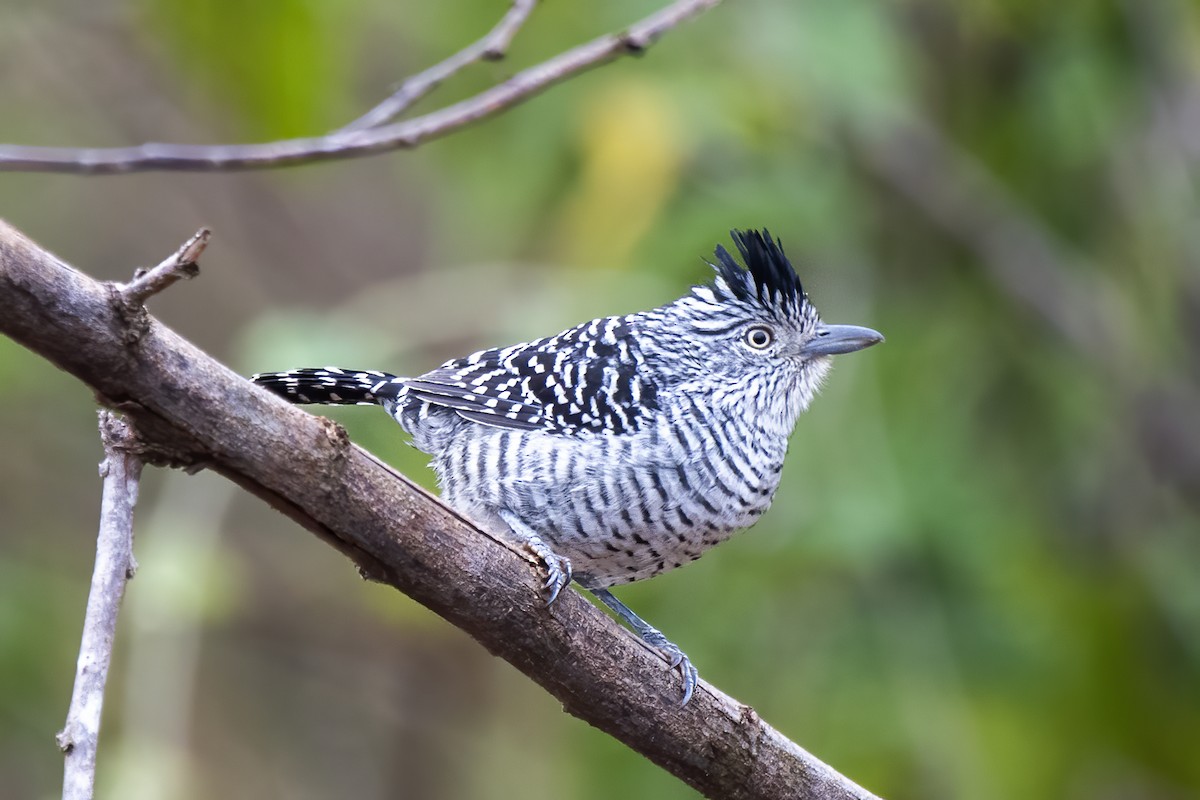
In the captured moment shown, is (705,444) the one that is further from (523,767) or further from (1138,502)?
(523,767)

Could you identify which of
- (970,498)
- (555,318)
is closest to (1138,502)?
(970,498)

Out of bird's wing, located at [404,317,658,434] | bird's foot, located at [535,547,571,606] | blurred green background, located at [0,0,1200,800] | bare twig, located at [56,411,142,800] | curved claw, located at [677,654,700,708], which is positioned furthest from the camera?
blurred green background, located at [0,0,1200,800]

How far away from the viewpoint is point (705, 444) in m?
3.73

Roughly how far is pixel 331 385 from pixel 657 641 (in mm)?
1169

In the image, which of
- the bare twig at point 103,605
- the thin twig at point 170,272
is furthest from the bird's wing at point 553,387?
the thin twig at point 170,272

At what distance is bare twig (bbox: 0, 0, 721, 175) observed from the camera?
244 centimetres

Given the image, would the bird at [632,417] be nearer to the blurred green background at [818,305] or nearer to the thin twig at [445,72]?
the blurred green background at [818,305]

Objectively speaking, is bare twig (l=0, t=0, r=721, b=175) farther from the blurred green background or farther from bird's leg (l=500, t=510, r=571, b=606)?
bird's leg (l=500, t=510, r=571, b=606)

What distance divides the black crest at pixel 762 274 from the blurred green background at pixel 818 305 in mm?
667

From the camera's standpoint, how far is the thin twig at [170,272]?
2123mm

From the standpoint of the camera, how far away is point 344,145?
2734 millimetres

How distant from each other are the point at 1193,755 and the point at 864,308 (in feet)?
7.60

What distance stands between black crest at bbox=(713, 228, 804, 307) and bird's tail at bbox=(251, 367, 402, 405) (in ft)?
3.64

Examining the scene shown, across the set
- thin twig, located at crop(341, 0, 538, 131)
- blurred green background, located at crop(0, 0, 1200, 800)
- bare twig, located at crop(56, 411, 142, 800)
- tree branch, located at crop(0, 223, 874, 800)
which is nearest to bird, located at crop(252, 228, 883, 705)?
tree branch, located at crop(0, 223, 874, 800)
